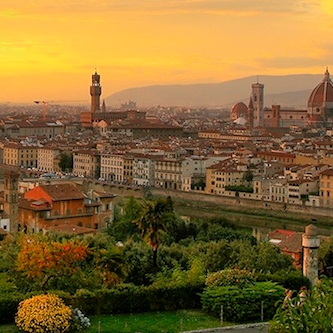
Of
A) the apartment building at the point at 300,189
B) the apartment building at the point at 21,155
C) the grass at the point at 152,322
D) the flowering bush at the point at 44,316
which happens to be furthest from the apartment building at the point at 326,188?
the flowering bush at the point at 44,316

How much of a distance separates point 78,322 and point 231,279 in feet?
6.36

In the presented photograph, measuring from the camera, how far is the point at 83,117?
9069cm

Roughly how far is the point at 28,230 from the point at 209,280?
13.5m

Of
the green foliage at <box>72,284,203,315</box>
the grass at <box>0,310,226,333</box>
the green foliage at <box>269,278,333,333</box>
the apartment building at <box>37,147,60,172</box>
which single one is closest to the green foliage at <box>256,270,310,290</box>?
the green foliage at <box>72,284,203,315</box>

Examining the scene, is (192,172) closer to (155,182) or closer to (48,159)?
(155,182)

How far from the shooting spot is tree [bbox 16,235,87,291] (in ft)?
35.2

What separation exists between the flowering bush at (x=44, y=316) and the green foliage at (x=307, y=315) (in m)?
2.52

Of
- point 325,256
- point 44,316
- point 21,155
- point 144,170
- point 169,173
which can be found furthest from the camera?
point 21,155

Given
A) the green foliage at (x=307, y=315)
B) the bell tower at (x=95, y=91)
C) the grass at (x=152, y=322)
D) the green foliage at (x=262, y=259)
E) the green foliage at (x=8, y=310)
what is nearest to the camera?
the green foliage at (x=307, y=315)

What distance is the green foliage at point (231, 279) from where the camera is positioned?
970cm

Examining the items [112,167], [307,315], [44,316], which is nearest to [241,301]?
[44,316]

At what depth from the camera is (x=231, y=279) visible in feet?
31.9

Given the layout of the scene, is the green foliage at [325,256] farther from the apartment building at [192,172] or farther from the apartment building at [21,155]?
the apartment building at [21,155]


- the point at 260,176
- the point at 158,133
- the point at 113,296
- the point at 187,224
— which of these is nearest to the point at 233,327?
the point at 113,296
